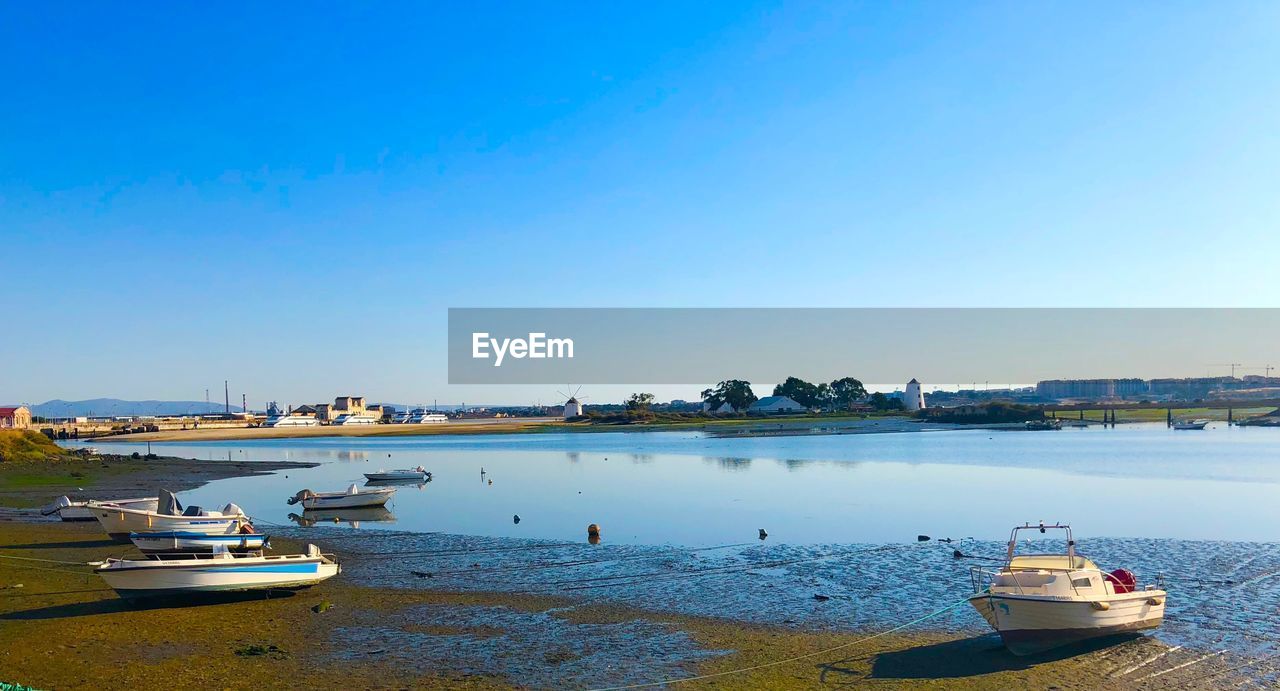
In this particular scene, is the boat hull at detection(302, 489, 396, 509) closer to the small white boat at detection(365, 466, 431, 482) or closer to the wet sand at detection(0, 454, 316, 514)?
the wet sand at detection(0, 454, 316, 514)

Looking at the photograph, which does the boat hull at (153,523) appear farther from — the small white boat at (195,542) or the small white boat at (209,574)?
the small white boat at (209,574)

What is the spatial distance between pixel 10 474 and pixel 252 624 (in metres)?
48.1

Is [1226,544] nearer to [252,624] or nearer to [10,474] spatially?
[252,624]

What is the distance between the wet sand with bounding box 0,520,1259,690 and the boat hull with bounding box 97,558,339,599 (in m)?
0.43

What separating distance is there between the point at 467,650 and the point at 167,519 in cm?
1449

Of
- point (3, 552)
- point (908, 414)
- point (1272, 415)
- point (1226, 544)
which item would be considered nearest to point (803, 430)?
point (908, 414)

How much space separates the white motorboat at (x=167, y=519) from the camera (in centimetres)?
2355

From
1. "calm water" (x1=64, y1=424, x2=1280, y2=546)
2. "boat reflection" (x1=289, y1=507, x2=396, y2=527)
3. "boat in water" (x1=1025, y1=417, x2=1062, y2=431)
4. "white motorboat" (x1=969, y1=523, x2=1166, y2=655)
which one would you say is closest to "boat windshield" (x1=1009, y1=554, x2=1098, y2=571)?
"white motorboat" (x1=969, y1=523, x2=1166, y2=655)

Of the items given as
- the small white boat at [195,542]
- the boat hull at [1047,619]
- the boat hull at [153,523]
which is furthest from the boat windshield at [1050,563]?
the boat hull at [153,523]

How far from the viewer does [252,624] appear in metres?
17.2

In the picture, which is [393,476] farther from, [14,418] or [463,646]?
[14,418]

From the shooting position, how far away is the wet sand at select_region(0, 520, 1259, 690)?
13523 millimetres

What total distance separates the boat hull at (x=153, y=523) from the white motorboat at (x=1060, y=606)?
1849 centimetres

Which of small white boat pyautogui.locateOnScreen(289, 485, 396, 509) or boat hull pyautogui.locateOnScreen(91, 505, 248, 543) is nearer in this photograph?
boat hull pyautogui.locateOnScreen(91, 505, 248, 543)
